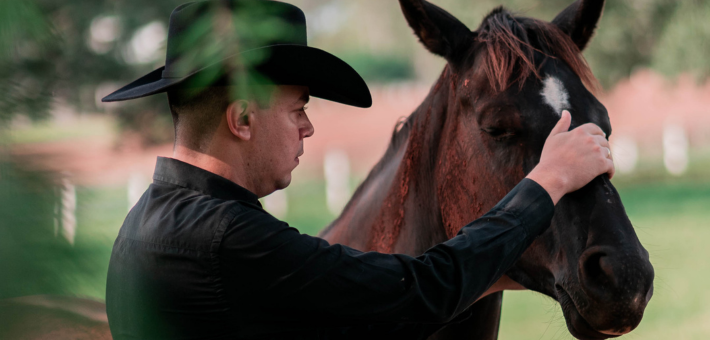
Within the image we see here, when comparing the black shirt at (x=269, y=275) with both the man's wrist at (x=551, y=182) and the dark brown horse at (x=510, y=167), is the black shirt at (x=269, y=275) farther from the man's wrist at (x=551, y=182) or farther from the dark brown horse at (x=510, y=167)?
the dark brown horse at (x=510, y=167)

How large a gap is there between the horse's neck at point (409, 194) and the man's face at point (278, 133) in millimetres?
963

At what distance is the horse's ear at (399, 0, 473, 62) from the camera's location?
241cm

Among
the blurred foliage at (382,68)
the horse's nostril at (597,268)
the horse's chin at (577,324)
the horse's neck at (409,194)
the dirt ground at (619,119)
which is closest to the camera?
the horse's nostril at (597,268)

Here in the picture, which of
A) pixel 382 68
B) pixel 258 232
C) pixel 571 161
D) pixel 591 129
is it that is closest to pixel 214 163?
pixel 258 232

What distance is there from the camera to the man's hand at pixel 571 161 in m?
1.62

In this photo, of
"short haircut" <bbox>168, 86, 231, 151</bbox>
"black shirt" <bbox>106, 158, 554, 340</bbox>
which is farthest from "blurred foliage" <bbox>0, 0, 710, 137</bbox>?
"black shirt" <bbox>106, 158, 554, 340</bbox>

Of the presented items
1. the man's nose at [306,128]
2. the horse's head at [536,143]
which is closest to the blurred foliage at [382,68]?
the horse's head at [536,143]

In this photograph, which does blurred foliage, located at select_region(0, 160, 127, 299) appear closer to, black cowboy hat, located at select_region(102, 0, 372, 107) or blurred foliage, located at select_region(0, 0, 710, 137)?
blurred foliage, located at select_region(0, 0, 710, 137)

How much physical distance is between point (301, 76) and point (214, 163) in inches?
13.3

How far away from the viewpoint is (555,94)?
204 cm

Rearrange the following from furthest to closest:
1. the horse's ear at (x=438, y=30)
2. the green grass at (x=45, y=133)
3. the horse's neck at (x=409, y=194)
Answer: the horse's neck at (x=409, y=194) < the horse's ear at (x=438, y=30) < the green grass at (x=45, y=133)

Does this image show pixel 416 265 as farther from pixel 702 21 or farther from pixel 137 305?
pixel 702 21

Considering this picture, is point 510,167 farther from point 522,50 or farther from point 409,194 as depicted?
point 409,194

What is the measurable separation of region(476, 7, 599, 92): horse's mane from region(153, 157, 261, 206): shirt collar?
1.06 metres
